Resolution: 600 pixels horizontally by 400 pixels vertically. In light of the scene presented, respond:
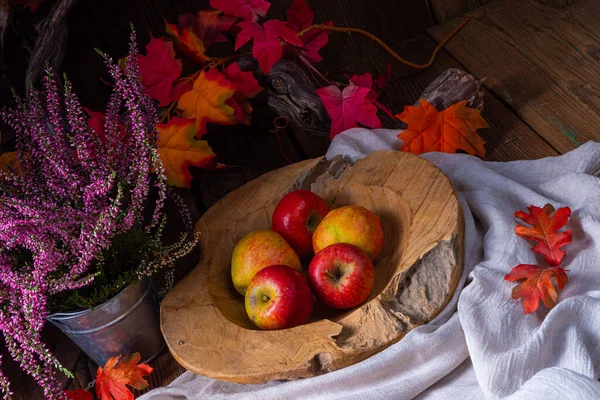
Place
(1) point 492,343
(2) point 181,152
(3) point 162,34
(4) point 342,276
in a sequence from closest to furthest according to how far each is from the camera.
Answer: (1) point 492,343 → (4) point 342,276 → (2) point 181,152 → (3) point 162,34

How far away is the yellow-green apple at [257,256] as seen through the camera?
131 cm

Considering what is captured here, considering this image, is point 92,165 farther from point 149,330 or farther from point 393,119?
point 393,119

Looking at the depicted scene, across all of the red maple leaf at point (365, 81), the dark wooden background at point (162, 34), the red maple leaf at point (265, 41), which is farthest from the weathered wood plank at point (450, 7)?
the red maple leaf at point (265, 41)

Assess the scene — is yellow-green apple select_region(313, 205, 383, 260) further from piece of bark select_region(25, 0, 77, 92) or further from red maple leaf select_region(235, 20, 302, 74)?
piece of bark select_region(25, 0, 77, 92)

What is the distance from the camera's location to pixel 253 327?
4.25ft

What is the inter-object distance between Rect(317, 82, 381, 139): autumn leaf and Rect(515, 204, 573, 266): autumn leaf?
1.61ft

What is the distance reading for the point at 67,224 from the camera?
1.17 meters

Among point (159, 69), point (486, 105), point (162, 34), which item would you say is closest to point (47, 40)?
point (159, 69)

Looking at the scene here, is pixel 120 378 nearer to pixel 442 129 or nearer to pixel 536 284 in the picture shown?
pixel 536 284

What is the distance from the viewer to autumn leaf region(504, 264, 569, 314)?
118 cm

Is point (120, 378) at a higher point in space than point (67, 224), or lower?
lower

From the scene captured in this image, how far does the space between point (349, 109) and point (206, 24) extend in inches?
16.8

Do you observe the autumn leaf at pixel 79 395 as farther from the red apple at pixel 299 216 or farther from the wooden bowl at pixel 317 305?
the red apple at pixel 299 216

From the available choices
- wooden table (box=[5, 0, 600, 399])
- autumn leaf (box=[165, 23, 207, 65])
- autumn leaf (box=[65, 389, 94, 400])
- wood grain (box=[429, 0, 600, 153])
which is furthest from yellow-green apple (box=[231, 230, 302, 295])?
wood grain (box=[429, 0, 600, 153])
